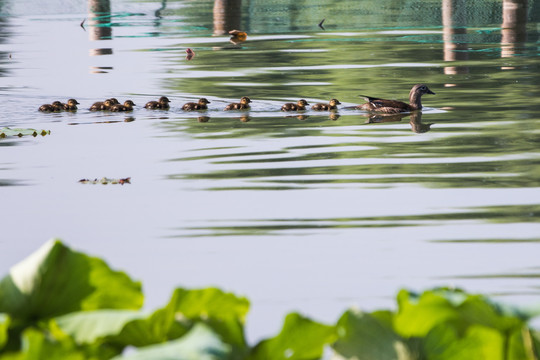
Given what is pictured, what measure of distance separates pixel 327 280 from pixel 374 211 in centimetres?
188

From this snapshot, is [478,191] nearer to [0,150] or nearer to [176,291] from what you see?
[0,150]

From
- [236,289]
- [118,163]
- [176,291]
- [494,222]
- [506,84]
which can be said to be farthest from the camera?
[506,84]

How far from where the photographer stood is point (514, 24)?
93.0 feet

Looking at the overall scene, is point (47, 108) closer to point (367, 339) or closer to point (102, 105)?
point (102, 105)

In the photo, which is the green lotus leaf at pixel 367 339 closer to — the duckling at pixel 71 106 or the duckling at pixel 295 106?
the duckling at pixel 295 106

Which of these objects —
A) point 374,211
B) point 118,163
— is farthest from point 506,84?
point 374,211

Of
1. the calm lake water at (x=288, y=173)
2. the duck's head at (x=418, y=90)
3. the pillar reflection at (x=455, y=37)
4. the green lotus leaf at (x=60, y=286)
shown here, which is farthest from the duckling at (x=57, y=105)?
the green lotus leaf at (x=60, y=286)

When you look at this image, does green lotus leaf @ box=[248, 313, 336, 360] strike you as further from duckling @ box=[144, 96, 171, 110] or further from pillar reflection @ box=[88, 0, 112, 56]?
pillar reflection @ box=[88, 0, 112, 56]

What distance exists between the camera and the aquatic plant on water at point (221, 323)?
1.81 meters

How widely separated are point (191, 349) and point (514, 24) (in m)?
27.7

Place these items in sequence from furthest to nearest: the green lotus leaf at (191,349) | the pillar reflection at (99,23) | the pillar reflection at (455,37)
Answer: the pillar reflection at (99,23) → the pillar reflection at (455,37) → the green lotus leaf at (191,349)

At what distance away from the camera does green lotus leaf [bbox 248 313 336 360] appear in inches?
73.1

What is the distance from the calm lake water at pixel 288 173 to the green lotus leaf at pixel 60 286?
9.97 feet

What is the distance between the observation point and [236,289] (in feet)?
20.3
